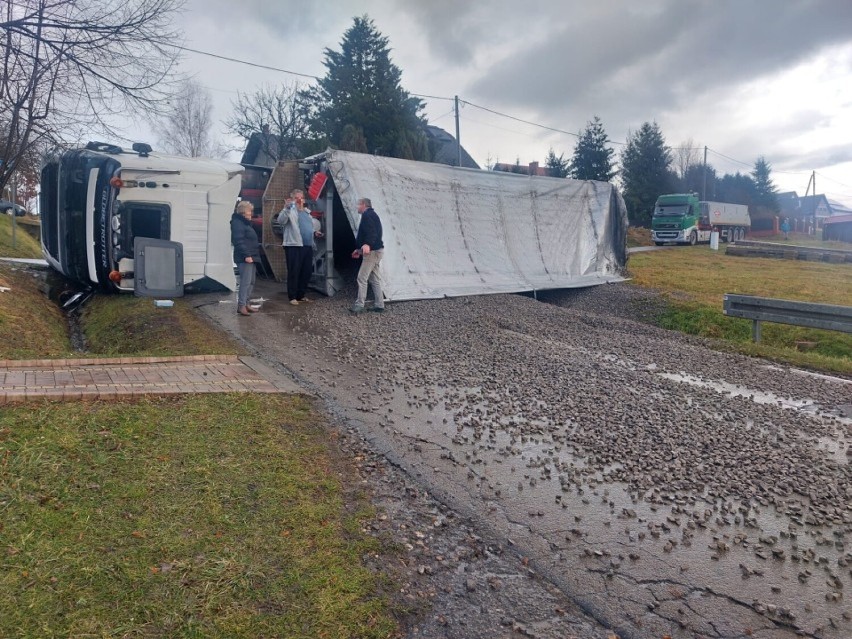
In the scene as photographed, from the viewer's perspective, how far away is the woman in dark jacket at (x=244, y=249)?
10.7 m

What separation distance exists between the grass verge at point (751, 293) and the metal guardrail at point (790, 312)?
0.50 meters

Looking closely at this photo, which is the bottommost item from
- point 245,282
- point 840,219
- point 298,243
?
point 245,282

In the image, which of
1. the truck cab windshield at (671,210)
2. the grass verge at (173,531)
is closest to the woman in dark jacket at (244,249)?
the grass verge at (173,531)

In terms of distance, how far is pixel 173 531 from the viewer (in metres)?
3.62

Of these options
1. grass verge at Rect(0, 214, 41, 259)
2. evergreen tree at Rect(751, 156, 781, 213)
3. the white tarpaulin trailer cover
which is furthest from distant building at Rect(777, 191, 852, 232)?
grass verge at Rect(0, 214, 41, 259)

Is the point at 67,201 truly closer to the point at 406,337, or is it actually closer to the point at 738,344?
the point at 406,337

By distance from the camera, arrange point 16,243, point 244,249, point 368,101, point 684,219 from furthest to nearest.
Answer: point 684,219, point 368,101, point 16,243, point 244,249

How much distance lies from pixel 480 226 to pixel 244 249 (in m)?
5.61

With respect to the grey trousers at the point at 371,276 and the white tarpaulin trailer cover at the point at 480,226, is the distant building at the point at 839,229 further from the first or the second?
the grey trousers at the point at 371,276

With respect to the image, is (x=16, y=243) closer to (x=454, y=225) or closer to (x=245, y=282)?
(x=245, y=282)

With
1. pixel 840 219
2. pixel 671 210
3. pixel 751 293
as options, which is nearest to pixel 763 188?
pixel 840 219

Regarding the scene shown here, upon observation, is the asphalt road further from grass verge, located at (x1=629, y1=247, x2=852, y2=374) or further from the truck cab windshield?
the truck cab windshield

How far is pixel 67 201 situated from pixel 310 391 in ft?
29.0

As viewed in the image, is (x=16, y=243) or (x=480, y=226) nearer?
(x=480, y=226)
